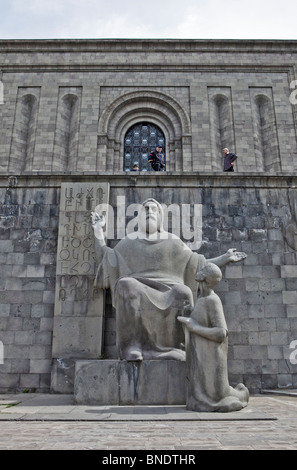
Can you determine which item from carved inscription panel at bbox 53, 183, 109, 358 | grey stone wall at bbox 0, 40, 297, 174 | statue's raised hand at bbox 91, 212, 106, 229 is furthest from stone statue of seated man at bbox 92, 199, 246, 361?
grey stone wall at bbox 0, 40, 297, 174

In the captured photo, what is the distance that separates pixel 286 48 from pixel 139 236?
18.2m

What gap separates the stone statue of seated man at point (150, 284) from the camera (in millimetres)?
6188

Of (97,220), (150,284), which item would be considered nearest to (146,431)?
(150,284)

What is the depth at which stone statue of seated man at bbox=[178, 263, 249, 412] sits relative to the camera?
501 cm

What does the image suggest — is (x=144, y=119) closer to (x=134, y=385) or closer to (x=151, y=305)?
(x=151, y=305)

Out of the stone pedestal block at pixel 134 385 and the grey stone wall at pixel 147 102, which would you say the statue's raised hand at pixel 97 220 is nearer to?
the stone pedestal block at pixel 134 385

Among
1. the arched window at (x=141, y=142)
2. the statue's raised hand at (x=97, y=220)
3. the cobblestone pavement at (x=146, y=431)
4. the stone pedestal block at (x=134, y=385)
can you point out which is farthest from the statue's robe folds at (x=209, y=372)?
the arched window at (x=141, y=142)

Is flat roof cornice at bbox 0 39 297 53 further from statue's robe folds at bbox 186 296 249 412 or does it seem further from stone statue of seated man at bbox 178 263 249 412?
statue's robe folds at bbox 186 296 249 412

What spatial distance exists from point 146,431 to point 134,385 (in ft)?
6.64

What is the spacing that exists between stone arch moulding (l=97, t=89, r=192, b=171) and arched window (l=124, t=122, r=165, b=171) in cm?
29

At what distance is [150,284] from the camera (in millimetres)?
6551

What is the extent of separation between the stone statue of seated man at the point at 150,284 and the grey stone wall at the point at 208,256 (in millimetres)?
1573
